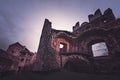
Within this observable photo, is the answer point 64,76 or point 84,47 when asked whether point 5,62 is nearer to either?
point 84,47

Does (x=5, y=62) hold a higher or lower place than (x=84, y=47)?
lower

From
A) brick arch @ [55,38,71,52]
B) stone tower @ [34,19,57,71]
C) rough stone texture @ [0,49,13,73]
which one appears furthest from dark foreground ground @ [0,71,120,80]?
rough stone texture @ [0,49,13,73]

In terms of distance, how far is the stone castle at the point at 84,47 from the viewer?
8.41m

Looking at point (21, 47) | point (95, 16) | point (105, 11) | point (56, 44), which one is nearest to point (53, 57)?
point (56, 44)

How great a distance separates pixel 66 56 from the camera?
9.38m

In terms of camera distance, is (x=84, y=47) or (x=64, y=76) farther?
(x=84, y=47)

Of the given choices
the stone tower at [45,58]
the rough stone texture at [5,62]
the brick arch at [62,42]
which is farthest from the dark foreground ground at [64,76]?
the rough stone texture at [5,62]

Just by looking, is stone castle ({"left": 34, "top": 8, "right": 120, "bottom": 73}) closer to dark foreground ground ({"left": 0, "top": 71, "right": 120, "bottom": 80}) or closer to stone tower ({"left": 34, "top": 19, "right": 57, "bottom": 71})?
stone tower ({"left": 34, "top": 19, "right": 57, "bottom": 71})

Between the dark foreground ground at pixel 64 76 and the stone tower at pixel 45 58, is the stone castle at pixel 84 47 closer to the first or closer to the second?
the stone tower at pixel 45 58

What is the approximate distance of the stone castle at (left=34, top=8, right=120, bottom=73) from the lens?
841cm

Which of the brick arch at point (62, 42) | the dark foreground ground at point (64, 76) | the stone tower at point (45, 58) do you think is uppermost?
the brick arch at point (62, 42)

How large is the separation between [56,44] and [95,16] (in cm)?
685

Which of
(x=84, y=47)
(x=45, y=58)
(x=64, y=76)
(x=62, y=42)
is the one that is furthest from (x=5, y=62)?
(x=64, y=76)

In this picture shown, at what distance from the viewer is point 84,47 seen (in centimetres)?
1194
